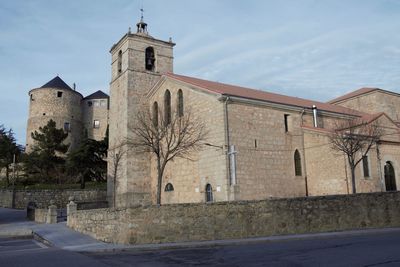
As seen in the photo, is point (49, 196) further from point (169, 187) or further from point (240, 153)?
point (240, 153)

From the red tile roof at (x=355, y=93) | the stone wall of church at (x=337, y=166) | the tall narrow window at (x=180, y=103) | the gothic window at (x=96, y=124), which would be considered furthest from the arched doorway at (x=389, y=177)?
the gothic window at (x=96, y=124)

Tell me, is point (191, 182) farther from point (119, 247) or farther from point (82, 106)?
point (82, 106)

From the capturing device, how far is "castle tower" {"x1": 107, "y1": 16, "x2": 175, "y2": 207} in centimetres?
3114

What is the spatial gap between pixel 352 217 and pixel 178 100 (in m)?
15.8

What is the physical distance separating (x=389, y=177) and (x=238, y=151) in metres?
11.3

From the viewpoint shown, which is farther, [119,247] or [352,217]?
[352,217]

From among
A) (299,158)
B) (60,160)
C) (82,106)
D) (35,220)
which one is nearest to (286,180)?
(299,158)

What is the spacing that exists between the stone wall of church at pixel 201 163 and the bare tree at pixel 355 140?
23.8ft

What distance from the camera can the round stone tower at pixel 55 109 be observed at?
5400 centimetres

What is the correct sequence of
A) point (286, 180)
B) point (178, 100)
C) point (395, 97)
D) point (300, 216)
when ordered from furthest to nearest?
point (395, 97), point (178, 100), point (286, 180), point (300, 216)

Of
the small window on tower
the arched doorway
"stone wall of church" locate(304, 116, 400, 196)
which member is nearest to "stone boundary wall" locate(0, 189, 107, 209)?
the small window on tower

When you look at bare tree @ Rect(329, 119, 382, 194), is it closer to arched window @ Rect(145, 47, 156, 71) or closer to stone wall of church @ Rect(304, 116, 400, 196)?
stone wall of church @ Rect(304, 116, 400, 196)

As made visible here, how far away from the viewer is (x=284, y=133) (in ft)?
87.9

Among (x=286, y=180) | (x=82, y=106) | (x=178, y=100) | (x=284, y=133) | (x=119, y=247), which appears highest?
(x=82, y=106)
